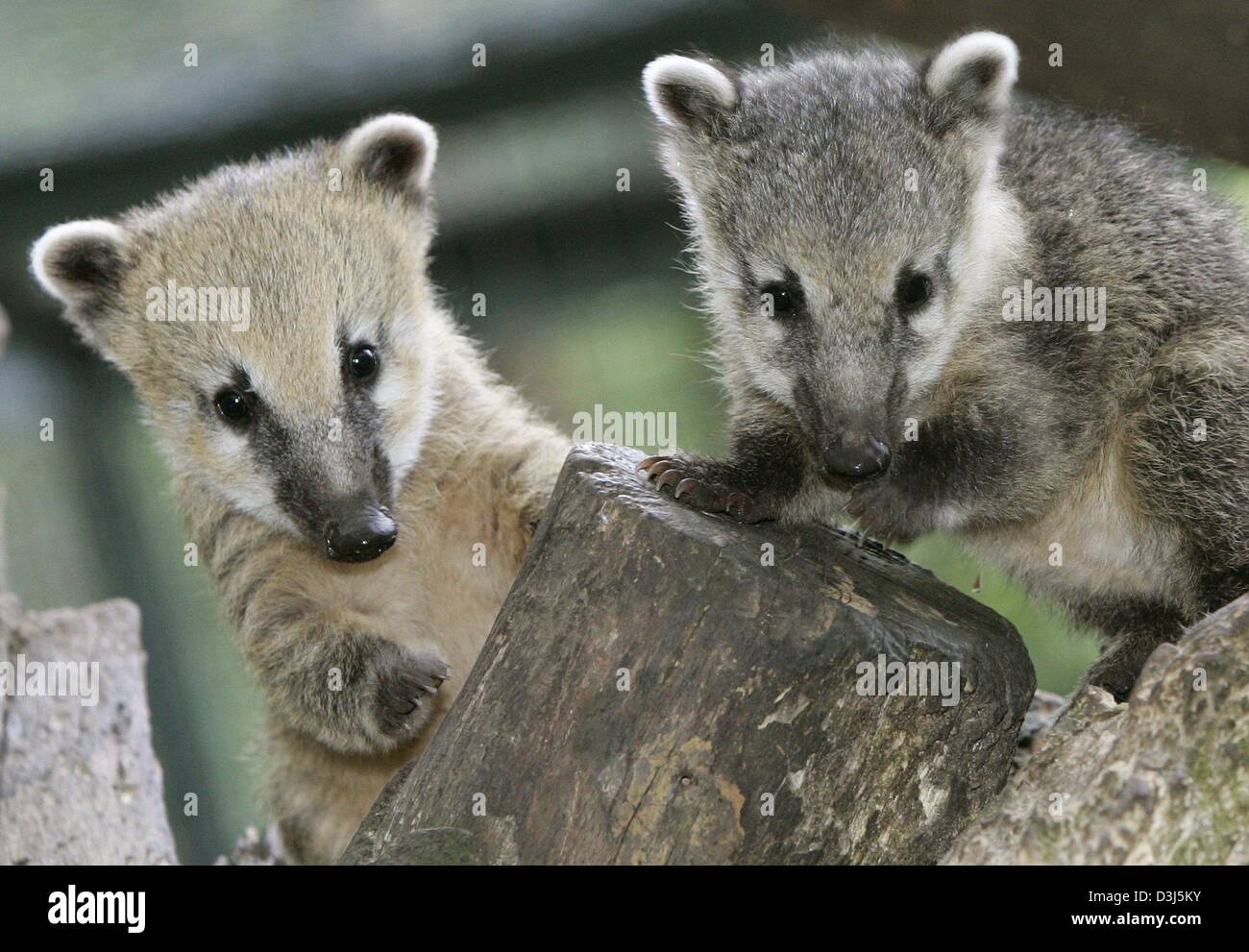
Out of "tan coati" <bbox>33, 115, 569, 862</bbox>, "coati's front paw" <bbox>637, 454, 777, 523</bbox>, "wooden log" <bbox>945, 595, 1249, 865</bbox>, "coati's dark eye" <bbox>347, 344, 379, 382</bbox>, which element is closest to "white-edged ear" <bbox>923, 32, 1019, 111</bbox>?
"coati's front paw" <bbox>637, 454, 777, 523</bbox>

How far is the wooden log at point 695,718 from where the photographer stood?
387cm

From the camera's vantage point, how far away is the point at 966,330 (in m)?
5.21

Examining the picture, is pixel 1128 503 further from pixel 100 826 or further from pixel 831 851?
pixel 100 826

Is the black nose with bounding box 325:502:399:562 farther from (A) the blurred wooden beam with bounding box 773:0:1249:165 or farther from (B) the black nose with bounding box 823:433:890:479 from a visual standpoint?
(A) the blurred wooden beam with bounding box 773:0:1249:165

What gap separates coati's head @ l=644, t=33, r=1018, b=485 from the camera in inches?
190

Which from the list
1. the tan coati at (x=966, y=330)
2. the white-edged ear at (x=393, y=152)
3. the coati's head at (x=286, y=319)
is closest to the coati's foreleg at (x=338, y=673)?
the coati's head at (x=286, y=319)

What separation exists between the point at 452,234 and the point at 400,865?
5450 mm

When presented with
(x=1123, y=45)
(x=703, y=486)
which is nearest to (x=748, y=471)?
(x=703, y=486)

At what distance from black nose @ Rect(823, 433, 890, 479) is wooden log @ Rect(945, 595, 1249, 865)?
3.95 feet

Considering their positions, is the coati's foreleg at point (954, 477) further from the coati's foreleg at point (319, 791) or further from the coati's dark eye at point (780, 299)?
the coati's foreleg at point (319, 791)

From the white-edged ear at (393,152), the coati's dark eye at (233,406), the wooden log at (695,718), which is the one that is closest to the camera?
the wooden log at (695,718)

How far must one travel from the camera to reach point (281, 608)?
19.0ft

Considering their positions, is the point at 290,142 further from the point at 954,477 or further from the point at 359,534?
the point at 954,477

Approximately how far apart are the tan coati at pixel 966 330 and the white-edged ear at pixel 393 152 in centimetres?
125
